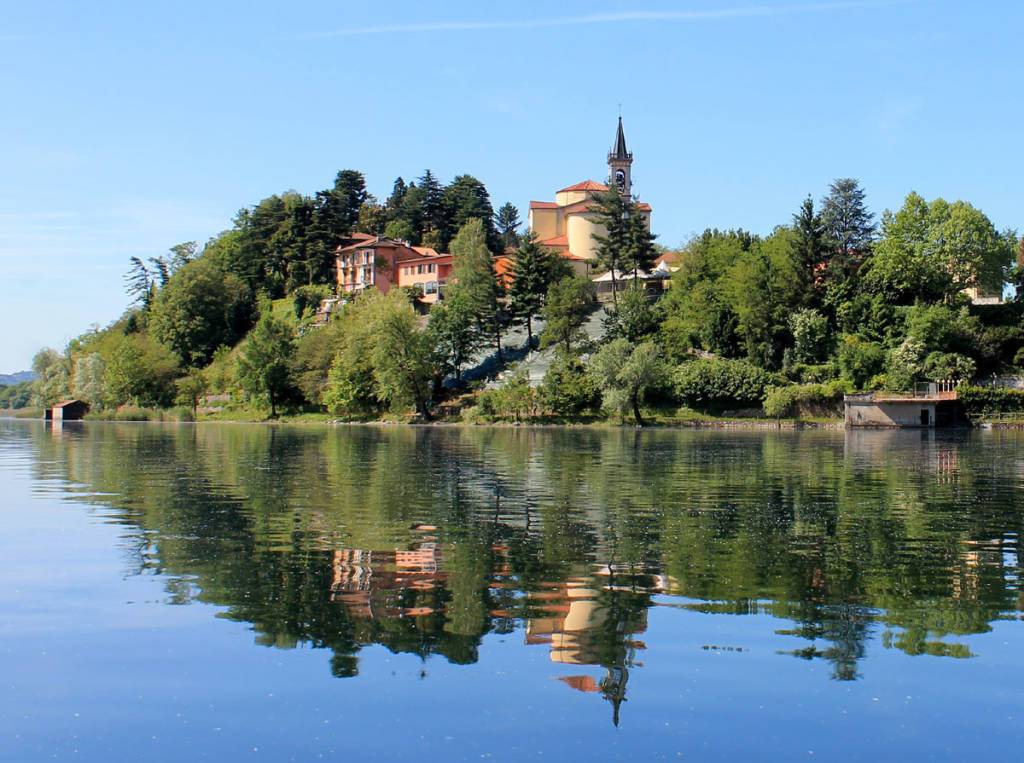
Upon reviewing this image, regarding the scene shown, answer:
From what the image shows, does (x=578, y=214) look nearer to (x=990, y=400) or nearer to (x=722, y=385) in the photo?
(x=722, y=385)

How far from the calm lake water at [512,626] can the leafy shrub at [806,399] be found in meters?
51.2

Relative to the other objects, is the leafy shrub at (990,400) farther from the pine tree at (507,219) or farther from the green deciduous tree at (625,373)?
the pine tree at (507,219)

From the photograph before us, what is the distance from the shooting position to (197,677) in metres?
12.2

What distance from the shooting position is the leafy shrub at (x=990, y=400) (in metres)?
77.3

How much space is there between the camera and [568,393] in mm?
84938

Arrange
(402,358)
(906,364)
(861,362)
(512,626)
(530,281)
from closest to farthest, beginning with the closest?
(512,626)
(906,364)
(861,362)
(402,358)
(530,281)

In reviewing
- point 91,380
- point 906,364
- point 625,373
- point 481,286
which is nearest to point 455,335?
point 481,286

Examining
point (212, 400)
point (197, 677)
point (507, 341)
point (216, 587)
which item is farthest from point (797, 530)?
point (212, 400)

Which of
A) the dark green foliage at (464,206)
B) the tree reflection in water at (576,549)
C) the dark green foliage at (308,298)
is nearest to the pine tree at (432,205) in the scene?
the dark green foliage at (464,206)

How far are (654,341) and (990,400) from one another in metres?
28.2

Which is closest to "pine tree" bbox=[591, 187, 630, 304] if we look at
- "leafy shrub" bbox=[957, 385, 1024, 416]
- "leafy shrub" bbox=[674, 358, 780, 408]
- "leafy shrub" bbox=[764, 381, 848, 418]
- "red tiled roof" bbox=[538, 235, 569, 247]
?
"leafy shrub" bbox=[674, 358, 780, 408]

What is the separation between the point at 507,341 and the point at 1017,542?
87259 millimetres

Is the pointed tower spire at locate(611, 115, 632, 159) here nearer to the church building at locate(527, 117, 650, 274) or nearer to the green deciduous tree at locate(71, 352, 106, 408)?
the church building at locate(527, 117, 650, 274)

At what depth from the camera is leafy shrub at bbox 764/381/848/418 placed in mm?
80750
